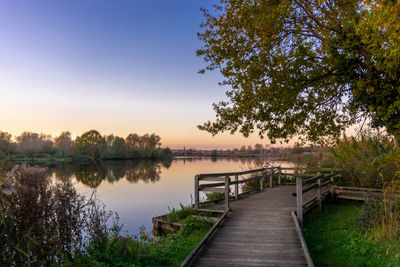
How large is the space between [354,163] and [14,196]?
14460 millimetres

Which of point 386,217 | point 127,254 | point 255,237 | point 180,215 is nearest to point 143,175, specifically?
point 180,215

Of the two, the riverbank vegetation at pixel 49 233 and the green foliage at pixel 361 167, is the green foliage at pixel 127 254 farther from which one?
the green foliage at pixel 361 167

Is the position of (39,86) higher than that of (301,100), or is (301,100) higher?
(39,86)

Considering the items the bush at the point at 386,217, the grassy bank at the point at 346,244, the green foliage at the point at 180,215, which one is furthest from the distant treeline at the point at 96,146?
the bush at the point at 386,217

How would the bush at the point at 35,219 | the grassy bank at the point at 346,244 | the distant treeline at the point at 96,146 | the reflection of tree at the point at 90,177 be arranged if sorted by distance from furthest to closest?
the distant treeline at the point at 96,146, the reflection of tree at the point at 90,177, the grassy bank at the point at 346,244, the bush at the point at 35,219

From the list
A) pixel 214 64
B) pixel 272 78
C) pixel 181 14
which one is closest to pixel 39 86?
pixel 181 14

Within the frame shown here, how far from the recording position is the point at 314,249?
6.68 meters

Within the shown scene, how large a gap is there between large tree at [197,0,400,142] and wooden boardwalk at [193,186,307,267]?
117 inches

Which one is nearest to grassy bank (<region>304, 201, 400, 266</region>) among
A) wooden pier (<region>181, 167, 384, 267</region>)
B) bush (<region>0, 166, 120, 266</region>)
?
wooden pier (<region>181, 167, 384, 267</region>)

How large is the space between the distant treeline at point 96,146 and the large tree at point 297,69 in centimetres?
6252

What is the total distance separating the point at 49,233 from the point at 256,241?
4.55 metres

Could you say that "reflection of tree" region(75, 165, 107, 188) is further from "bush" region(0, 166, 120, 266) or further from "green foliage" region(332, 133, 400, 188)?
"green foliage" region(332, 133, 400, 188)

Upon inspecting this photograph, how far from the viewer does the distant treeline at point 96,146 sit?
6878cm

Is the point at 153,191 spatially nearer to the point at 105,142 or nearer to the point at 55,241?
the point at 55,241
